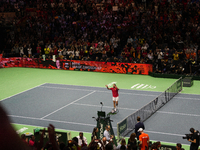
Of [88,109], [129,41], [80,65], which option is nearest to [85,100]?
[88,109]

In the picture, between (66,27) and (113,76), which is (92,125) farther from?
(66,27)

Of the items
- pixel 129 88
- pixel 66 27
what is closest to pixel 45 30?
pixel 66 27

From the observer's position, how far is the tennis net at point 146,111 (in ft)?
47.6

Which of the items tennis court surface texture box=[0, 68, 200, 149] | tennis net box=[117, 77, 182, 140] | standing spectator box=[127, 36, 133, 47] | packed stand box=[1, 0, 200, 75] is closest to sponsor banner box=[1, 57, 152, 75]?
packed stand box=[1, 0, 200, 75]

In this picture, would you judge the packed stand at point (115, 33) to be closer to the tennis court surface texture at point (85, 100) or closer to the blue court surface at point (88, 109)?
the tennis court surface texture at point (85, 100)

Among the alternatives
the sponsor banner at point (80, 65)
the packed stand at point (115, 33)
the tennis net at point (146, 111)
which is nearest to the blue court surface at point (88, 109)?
the tennis net at point (146, 111)

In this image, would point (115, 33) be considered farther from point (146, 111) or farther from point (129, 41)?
point (146, 111)

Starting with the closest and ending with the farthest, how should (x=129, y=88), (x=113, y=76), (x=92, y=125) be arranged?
(x=92, y=125)
(x=129, y=88)
(x=113, y=76)

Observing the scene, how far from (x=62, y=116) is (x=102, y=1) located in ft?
78.0

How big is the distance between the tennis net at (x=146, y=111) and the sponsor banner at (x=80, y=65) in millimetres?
7288

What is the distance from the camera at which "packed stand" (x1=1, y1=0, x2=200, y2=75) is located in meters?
30.9

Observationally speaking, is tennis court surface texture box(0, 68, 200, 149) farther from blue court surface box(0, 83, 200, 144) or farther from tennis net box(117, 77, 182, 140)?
tennis net box(117, 77, 182, 140)

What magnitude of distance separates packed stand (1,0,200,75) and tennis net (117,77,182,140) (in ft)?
20.8

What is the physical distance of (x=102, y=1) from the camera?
128ft
